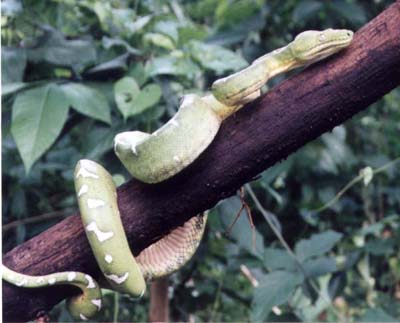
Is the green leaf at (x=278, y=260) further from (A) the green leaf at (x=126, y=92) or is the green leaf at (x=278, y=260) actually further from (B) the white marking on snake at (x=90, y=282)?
(B) the white marking on snake at (x=90, y=282)

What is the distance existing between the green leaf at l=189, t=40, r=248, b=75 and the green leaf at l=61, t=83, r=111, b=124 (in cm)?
28

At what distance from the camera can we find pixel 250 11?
218 centimetres

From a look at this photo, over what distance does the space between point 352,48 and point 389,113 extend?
1830 mm

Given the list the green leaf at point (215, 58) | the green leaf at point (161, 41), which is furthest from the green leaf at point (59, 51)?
the green leaf at point (215, 58)

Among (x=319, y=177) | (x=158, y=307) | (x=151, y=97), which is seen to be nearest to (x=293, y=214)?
(x=319, y=177)

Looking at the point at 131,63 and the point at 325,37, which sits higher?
the point at 325,37

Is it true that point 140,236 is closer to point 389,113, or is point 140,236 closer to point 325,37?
point 325,37

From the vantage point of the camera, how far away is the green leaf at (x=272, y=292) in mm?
1578

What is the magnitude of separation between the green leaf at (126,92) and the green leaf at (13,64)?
0.28m

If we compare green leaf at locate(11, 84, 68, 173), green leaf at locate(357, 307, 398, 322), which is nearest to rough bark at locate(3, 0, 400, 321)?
green leaf at locate(11, 84, 68, 173)

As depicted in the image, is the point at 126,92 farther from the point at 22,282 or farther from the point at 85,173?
the point at 22,282

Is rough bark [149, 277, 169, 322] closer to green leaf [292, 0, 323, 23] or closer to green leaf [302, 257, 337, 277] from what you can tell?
green leaf [302, 257, 337, 277]

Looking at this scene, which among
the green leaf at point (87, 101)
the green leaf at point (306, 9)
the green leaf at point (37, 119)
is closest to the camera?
the green leaf at point (37, 119)

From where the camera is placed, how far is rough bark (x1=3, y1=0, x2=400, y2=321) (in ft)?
3.47
